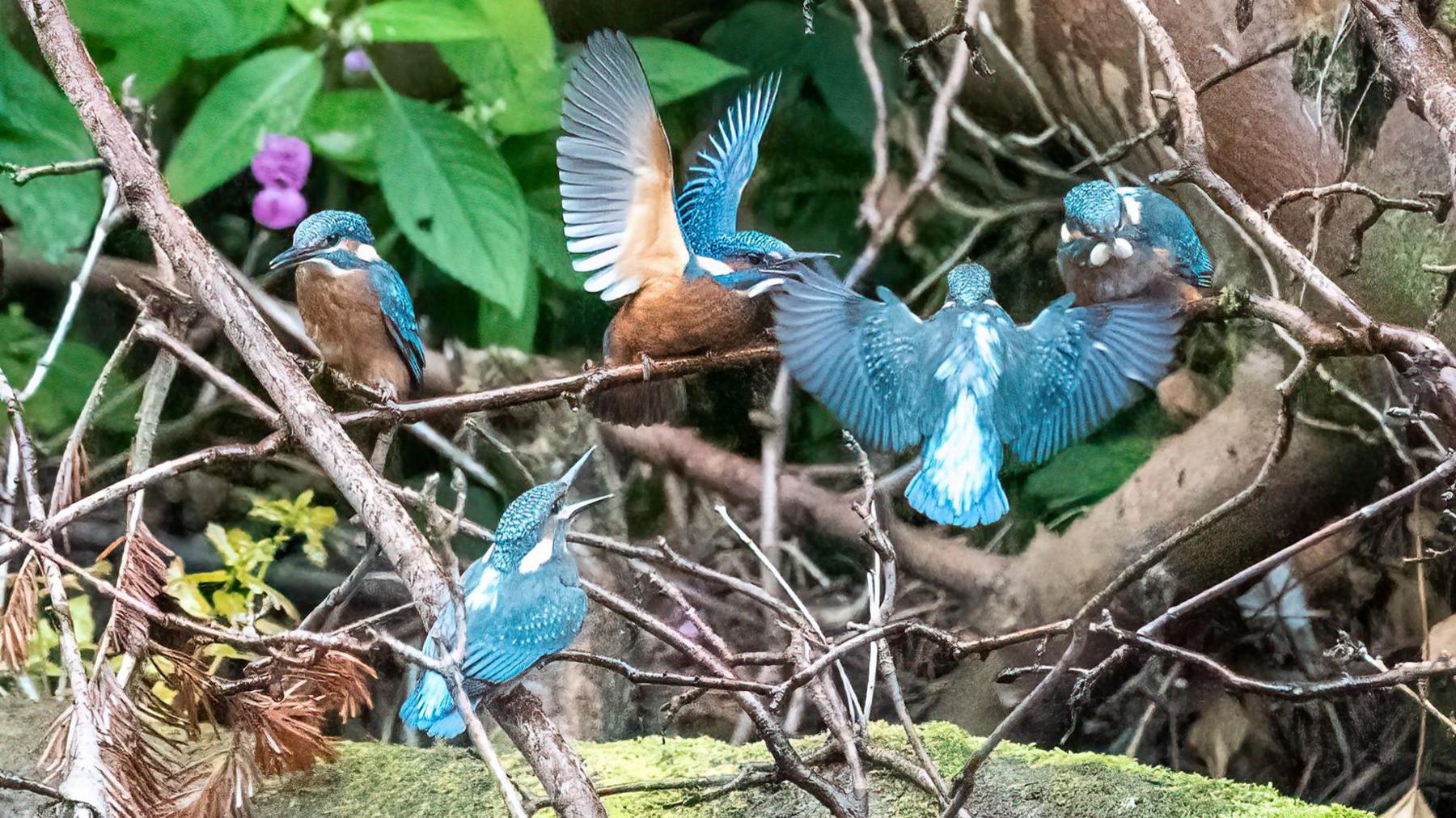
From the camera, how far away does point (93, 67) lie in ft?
5.17

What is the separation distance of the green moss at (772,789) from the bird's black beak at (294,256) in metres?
0.61

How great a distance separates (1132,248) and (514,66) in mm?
829

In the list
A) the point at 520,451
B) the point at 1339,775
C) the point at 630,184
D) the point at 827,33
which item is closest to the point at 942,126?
the point at 827,33

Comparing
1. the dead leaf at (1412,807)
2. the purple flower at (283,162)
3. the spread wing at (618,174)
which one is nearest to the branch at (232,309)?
the purple flower at (283,162)

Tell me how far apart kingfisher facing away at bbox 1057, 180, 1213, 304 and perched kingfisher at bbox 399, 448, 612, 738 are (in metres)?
0.66

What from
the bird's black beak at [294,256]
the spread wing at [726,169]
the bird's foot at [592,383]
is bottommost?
the bird's foot at [592,383]

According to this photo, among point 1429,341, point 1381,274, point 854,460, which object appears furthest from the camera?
point 854,460

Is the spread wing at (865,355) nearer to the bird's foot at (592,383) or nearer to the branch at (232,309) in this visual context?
the bird's foot at (592,383)

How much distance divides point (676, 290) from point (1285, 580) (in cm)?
82

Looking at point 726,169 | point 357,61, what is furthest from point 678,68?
point 357,61

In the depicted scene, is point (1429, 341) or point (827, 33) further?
point (827, 33)

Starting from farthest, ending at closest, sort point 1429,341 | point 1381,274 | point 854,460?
point 854,460, point 1381,274, point 1429,341

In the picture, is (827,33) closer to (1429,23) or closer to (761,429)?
(761,429)

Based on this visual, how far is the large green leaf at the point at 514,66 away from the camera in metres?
1.67
